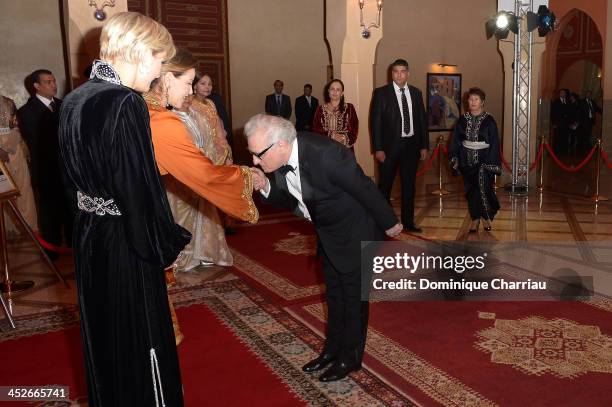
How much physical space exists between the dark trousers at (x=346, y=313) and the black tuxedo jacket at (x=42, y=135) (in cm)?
431

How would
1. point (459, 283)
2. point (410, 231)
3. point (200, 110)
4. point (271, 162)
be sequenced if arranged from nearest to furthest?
point (271, 162) → point (459, 283) → point (200, 110) → point (410, 231)

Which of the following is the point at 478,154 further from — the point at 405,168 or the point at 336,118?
the point at 336,118

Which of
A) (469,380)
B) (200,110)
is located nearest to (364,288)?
(469,380)

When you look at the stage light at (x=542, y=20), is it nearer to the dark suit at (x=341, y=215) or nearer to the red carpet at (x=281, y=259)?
the red carpet at (x=281, y=259)

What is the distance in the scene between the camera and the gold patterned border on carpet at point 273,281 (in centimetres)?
511

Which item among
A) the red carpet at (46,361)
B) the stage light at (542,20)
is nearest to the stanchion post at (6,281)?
the red carpet at (46,361)

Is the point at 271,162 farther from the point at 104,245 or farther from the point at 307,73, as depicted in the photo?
the point at 307,73

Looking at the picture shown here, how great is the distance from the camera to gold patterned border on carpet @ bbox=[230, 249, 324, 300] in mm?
5105

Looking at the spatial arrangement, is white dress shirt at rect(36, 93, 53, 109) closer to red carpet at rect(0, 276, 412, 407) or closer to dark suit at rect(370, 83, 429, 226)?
red carpet at rect(0, 276, 412, 407)

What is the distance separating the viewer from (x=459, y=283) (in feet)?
17.3

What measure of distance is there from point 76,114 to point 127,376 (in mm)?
981

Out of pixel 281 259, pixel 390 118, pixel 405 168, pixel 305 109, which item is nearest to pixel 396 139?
pixel 390 118

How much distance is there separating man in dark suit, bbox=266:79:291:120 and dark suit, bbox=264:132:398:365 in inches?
363

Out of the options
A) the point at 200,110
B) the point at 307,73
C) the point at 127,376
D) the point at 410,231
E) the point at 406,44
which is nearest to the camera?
the point at 127,376
